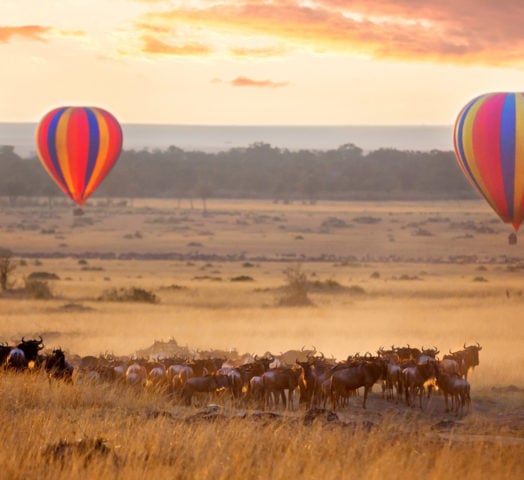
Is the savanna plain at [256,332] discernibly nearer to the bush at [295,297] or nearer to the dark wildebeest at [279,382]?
the bush at [295,297]

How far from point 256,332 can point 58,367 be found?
16.4m

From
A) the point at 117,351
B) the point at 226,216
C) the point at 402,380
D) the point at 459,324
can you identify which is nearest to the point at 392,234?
the point at 226,216

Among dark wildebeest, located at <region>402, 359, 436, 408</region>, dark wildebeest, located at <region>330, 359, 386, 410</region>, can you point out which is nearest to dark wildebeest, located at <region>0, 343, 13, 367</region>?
dark wildebeest, located at <region>330, 359, 386, 410</region>

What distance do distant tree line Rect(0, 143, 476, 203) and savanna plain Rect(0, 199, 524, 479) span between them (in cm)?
5319

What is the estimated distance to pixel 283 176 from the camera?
16612cm

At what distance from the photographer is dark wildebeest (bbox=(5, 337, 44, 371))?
1764 cm

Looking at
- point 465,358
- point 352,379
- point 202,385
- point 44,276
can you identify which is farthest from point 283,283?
point 202,385

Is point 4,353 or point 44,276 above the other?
point 4,353

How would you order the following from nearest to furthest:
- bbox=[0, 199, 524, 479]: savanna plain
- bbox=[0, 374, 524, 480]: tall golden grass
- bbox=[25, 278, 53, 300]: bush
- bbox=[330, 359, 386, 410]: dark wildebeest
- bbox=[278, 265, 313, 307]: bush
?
bbox=[0, 374, 524, 480]: tall golden grass < bbox=[0, 199, 524, 479]: savanna plain < bbox=[330, 359, 386, 410]: dark wildebeest < bbox=[278, 265, 313, 307]: bush < bbox=[25, 278, 53, 300]: bush

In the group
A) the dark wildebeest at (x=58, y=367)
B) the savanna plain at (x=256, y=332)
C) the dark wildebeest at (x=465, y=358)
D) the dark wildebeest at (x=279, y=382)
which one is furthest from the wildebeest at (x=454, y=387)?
the dark wildebeest at (x=58, y=367)

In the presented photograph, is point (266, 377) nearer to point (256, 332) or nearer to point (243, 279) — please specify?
point (256, 332)

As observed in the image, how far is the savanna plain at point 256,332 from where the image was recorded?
37.9 feet

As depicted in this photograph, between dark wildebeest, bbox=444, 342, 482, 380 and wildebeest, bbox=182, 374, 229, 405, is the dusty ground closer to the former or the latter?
dark wildebeest, bbox=444, 342, 482, 380

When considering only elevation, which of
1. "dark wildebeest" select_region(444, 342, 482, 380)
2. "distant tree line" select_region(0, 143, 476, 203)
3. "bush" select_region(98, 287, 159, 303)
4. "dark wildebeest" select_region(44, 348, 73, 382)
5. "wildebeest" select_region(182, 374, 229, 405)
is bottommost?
"bush" select_region(98, 287, 159, 303)
